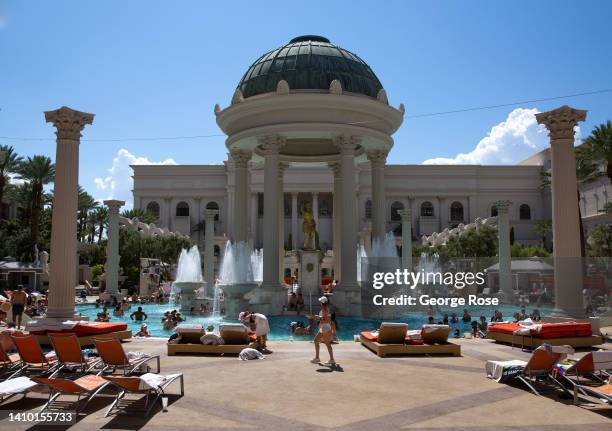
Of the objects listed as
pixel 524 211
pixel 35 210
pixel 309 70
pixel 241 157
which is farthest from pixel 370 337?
pixel 524 211

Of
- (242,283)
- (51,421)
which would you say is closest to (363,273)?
(242,283)

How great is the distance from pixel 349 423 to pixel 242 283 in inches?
726

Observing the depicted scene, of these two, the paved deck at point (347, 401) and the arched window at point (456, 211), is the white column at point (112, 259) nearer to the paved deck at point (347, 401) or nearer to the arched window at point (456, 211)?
the paved deck at point (347, 401)

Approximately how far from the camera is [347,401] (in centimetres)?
881

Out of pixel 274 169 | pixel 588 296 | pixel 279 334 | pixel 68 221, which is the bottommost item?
pixel 279 334

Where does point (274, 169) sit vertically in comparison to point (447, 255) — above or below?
above

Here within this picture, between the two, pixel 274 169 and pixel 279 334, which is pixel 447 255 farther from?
pixel 279 334

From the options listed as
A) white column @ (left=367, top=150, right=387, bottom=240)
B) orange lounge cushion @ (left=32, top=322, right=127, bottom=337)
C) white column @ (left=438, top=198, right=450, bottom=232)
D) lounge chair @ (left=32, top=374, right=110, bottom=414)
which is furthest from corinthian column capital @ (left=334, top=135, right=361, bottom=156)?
white column @ (left=438, top=198, right=450, bottom=232)

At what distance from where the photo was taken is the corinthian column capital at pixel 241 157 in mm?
30766

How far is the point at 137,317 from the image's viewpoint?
1017 inches

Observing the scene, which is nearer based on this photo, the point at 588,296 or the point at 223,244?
the point at 588,296

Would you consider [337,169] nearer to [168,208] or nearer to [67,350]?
[67,350]

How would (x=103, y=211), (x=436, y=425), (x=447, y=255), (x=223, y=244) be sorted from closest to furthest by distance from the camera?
(x=436, y=425), (x=447, y=255), (x=103, y=211), (x=223, y=244)

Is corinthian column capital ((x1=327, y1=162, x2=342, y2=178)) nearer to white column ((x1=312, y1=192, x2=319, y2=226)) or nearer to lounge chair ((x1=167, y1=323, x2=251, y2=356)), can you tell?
lounge chair ((x1=167, y1=323, x2=251, y2=356))
